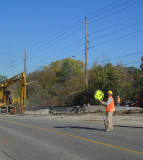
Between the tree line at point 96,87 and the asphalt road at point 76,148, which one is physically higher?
the tree line at point 96,87

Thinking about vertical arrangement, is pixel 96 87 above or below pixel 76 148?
above

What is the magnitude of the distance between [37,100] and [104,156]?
50.3m

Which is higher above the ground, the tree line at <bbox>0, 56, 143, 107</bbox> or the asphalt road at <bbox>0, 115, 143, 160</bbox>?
the tree line at <bbox>0, 56, 143, 107</bbox>

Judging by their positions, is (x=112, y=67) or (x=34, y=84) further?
(x=34, y=84)

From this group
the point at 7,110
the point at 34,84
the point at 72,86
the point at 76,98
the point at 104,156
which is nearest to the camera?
the point at 104,156

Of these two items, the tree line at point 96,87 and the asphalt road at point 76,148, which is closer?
the asphalt road at point 76,148

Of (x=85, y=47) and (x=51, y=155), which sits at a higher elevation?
(x=85, y=47)

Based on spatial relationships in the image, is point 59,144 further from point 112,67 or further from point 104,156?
Answer: point 112,67

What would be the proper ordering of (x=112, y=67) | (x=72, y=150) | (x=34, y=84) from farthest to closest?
(x=34, y=84) < (x=112, y=67) < (x=72, y=150)

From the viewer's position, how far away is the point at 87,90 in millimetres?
33031

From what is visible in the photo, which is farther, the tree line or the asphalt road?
the tree line

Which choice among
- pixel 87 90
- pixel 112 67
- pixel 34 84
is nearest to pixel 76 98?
pixel 87 90

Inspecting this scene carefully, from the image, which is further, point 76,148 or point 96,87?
point 96,87

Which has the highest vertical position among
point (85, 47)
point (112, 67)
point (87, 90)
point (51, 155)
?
point (85, 47)
